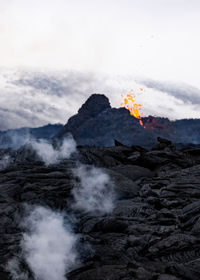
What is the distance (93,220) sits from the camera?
21344mm

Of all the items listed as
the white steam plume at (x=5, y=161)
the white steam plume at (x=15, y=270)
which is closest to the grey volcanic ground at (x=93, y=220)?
the white steam plume at (x=15, y=270)

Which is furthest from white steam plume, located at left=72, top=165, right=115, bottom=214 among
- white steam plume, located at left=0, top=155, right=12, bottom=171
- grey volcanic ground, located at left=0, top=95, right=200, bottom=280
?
white steam plume, located at left=0, top=155, right=12, bottom=171

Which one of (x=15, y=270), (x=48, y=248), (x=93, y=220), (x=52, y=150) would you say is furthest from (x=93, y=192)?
(x=52, y=150)

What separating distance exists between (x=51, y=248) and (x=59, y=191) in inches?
425

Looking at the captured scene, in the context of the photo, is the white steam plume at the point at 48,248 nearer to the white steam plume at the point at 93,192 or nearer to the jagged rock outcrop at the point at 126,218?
the jagged rock outcrop at the point at 126,218

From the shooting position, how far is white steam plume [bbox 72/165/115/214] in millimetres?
24086

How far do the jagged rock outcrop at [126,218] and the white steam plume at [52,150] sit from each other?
1.15 m

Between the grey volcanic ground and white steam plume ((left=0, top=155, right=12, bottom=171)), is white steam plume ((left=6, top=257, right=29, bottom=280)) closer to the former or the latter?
the grey volcanic ground

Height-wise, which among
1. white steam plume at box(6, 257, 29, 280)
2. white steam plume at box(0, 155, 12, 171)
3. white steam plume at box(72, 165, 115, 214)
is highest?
white steam plume at box(0, 155, 12, 171)

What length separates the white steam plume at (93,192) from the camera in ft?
79.0

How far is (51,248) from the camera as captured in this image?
15.5 m

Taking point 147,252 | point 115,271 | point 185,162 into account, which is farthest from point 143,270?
point 185,162

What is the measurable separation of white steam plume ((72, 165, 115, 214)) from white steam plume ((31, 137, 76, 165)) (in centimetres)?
742

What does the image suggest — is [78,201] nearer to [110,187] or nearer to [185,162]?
[110,187]
